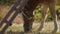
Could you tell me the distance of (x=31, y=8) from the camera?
6.53m

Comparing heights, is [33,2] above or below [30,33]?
above

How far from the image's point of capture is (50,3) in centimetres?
711

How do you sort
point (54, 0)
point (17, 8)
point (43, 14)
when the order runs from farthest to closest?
1. point (43, 14)
2. point (54, 0)
3. point (17, 8)

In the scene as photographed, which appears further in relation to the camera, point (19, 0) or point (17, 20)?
point (17, 20)

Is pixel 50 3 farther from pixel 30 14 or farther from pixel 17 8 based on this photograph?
pixel 17 8

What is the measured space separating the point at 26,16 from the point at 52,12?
129 centimetres

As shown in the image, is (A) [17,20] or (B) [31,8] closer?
(B) [31,8]

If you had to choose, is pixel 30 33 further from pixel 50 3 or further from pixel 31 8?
pixel 50 3

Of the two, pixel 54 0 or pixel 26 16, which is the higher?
pixel 54 0

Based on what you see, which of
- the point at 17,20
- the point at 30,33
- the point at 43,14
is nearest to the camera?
the point at 30,33

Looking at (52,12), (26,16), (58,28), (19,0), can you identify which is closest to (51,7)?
→ (52,12)

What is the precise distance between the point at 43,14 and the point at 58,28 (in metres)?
0.80

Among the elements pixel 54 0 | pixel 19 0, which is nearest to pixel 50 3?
A: pixel 54 0

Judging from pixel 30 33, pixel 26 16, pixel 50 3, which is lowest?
pixel 30 33
